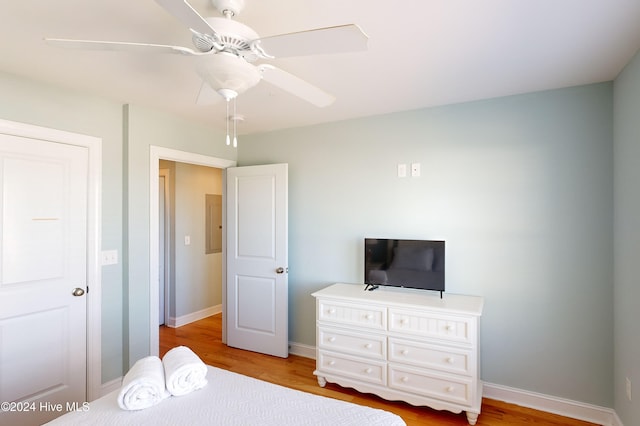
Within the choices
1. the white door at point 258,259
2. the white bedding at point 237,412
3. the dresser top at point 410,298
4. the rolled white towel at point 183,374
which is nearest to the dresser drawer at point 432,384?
the dresser top at point 410,298

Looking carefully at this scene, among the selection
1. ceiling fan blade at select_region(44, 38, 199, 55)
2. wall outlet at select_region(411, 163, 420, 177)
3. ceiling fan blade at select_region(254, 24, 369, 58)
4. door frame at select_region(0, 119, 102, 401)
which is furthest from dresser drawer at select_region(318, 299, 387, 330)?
ceiling fan blade at select_region(44, 38, 199, 55)

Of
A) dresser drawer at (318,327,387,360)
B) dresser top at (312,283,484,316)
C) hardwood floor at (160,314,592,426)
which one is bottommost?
hardwood floor at (160,314,592,426)

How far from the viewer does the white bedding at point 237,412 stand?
144 centimetres

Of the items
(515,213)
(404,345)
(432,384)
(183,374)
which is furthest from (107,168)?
(515,213)

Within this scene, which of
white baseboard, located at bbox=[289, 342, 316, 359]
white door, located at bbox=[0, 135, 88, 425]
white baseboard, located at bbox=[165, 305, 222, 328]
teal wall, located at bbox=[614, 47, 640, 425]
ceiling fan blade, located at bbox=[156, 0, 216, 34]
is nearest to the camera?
ceiling fan blade, located at bbox=[156, 0, 216, 34]

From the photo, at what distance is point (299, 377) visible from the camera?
3057mm

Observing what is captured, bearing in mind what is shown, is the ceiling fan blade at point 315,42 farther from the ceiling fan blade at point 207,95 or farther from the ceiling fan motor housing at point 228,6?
the ceiling fan blade at point 207,95

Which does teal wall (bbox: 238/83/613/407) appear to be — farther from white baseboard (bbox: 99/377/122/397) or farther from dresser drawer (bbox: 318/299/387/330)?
white baseboard (bbox: 99/377/122/397)

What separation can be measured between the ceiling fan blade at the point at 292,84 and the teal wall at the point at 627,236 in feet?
5.95

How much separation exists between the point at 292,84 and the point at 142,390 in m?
1.59

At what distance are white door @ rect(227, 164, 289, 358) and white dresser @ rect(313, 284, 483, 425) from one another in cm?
77

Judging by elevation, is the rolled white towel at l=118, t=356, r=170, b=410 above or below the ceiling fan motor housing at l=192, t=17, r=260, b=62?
below

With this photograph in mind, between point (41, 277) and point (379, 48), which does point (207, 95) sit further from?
point (41, 277)

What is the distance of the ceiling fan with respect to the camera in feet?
3.74
